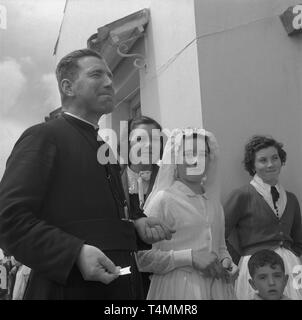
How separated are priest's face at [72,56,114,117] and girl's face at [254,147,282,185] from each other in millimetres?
1515

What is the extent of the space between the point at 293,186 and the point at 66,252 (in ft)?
7.38

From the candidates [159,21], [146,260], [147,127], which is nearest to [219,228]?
[146,260]

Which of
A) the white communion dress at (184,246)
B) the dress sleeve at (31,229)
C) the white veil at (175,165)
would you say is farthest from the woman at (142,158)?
the dress sleeve at (31,229)

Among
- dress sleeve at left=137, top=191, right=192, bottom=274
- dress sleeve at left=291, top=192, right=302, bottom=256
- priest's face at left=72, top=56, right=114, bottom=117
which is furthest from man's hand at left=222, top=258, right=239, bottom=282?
priest's face at left=72, top=56, right=114, bottom=117

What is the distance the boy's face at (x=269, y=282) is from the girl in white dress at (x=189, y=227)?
304 mm

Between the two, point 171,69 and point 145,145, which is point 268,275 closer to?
point 145,145

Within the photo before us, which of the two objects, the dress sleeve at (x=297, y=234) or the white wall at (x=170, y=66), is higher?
the white wall at (x=170, y=66)

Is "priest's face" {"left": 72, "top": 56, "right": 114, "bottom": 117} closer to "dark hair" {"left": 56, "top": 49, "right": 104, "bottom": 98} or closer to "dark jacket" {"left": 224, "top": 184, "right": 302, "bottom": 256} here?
"dark hair" {"left": 56, "top": 49, "right": 104, "bottom": 98}

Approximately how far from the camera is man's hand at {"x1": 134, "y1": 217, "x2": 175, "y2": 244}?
5.85ft

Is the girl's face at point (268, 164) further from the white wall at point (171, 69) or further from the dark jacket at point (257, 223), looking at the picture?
the white wall at point (171, 69)

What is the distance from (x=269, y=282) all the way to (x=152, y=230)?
117cm

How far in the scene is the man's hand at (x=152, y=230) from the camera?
5.85 ft

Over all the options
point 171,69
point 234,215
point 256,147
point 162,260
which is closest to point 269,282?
point 234,215
